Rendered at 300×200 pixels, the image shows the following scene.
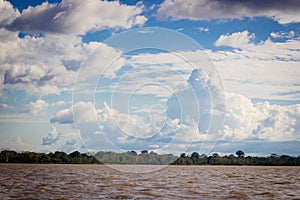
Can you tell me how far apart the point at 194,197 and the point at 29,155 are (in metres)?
138

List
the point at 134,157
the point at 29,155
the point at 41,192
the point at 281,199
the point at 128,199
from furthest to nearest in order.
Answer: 1. the point at 29,155
2. the point at 134,157
3. the point at 41,192
4. the point at 281,199
5. the point at 128,199

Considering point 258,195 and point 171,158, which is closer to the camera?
point 258,195

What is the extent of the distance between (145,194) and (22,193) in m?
8.52

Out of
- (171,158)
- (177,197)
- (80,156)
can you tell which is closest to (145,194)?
(177,197)

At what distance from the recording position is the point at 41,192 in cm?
3209

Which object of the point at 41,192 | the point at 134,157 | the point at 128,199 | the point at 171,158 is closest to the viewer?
the point at 128,199

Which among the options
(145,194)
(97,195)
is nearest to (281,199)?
(145,194)

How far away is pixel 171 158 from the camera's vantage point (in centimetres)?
6594

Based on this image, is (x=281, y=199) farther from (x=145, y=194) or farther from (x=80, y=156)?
(x=80, y=156)

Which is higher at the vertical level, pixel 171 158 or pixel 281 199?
pixel 171 158

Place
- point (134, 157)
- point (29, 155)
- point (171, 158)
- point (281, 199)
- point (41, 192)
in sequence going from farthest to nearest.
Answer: point (29, 155)
point (134, 157)
point (171, 158)
point (41, 192)
point (281, 199)

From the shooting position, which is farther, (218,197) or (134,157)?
(134,157)

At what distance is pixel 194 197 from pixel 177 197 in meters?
1.19

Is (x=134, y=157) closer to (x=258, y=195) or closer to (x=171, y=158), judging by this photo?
(x=171, y=158)
